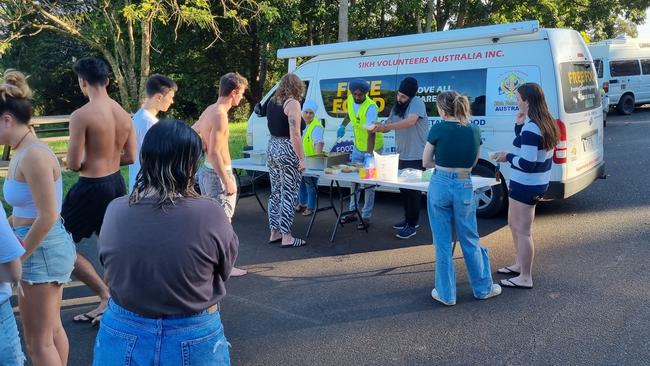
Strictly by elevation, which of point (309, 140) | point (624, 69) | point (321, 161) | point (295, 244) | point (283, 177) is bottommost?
point (295, 244)

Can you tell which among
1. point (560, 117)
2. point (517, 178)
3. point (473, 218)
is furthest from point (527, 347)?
point (560, 117)

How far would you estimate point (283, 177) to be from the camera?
5852 mm

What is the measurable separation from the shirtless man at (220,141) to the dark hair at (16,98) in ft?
6.74

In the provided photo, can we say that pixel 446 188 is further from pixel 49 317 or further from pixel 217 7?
pixel 217 7

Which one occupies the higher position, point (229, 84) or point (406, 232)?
point (229, 84)

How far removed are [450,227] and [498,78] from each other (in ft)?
9.78

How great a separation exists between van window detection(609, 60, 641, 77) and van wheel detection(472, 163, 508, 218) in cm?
1475

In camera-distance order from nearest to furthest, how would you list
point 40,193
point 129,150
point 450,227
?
point 40,193 → point 129,150 → point 450,227

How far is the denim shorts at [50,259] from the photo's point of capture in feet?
8.65

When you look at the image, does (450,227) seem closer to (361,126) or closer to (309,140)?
(361,126)

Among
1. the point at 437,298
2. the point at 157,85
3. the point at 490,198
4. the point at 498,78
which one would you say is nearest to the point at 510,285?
the point at 437,298

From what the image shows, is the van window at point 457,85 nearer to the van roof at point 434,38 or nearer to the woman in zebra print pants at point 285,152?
the van roof at point 434,38

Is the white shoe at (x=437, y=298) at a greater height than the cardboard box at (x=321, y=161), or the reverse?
the cardboard box at (x=321, y=161)

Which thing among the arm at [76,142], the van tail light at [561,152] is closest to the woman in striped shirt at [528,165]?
the van tail light at [561,152]
